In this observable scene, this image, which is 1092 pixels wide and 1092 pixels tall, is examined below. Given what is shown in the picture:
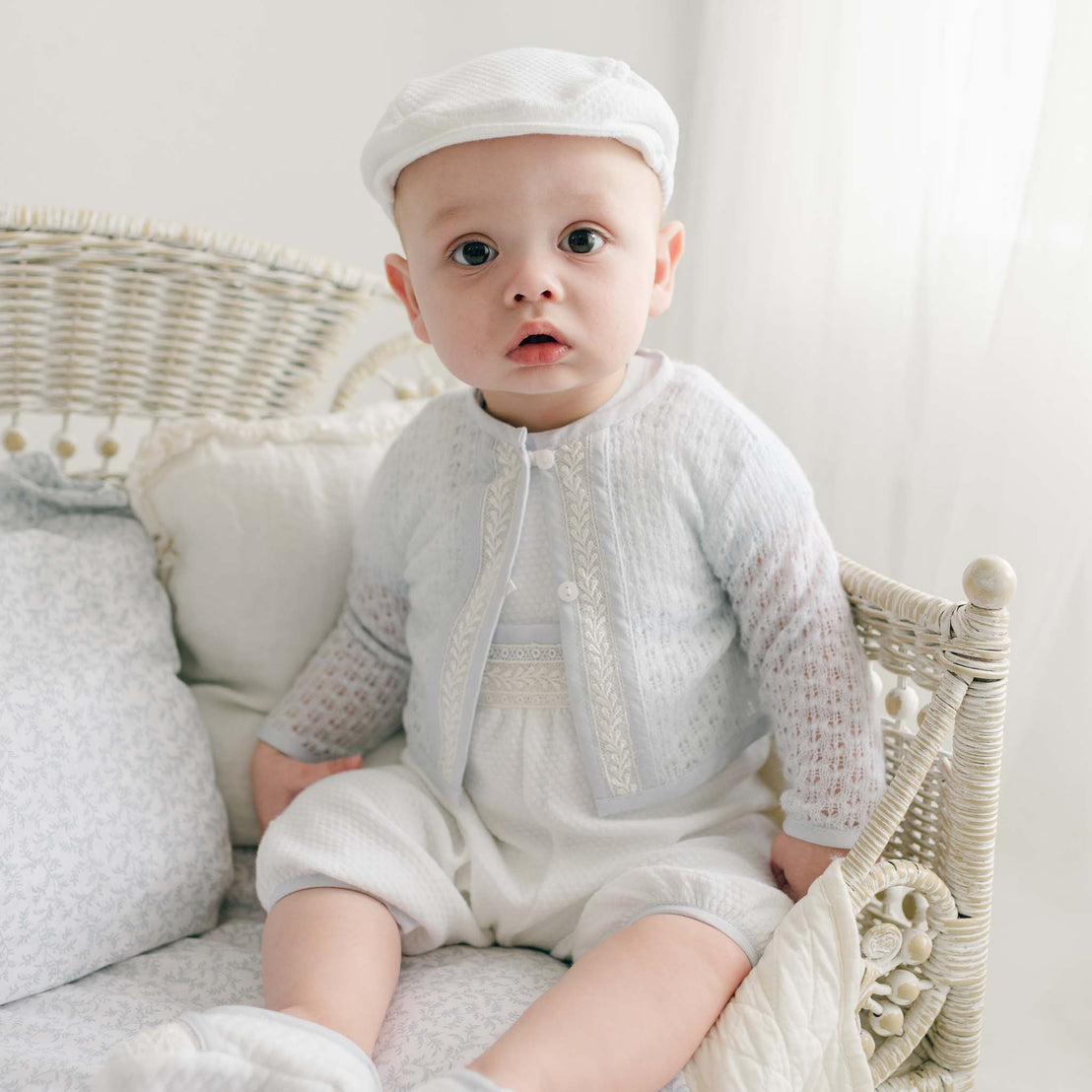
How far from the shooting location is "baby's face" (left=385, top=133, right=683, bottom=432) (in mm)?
898

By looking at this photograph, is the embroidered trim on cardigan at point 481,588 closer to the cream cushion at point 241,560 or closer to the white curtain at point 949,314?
the cream cushion at point 241,560

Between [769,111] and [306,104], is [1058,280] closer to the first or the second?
[769,111]

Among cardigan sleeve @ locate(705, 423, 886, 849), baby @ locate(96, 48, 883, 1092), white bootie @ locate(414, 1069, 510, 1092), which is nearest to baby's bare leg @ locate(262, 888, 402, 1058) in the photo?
baby @ locate(96, 48, 883, 1092)

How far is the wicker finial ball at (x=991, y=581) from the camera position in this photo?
2.73ft

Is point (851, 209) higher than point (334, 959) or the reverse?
higher

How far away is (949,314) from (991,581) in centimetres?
58

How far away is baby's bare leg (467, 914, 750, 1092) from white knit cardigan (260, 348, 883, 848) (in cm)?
15

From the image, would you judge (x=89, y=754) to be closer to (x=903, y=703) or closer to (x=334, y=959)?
(x=334, y=959)

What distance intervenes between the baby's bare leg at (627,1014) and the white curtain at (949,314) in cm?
53

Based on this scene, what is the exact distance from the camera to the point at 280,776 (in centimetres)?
118

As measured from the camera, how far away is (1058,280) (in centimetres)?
115

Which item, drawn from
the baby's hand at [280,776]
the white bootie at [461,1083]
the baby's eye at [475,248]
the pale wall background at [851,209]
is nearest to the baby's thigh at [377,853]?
the baby's hand at [280,776]

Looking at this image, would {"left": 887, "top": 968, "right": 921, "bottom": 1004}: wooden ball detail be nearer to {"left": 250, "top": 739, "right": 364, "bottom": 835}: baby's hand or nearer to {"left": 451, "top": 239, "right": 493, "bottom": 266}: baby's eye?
{"left": 250, "top": 739, "right": 364, "bottom": 835}: baby's hand

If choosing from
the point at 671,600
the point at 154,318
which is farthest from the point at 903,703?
the point at 154,318
